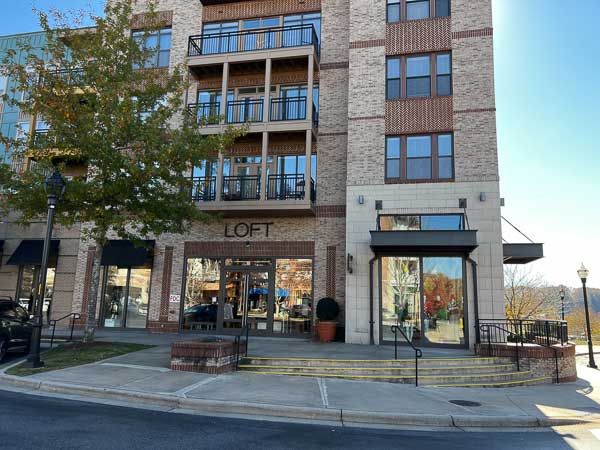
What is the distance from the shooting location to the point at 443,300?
15.7 meters

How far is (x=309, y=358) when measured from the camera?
12.3 m

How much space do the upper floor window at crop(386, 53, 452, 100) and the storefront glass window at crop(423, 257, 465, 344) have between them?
6.49 metres

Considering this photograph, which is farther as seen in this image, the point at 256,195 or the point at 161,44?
the point at 161,44

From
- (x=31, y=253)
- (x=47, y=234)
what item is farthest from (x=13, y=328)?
(x=31, y=253)

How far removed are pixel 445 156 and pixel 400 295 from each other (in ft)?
17.6

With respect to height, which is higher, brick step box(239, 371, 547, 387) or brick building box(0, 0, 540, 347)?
brick building box(0, 0, 540, 347)

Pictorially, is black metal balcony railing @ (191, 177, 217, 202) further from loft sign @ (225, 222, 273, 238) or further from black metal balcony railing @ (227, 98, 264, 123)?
black metal balcony railing @ (227, 98, 264, 123)

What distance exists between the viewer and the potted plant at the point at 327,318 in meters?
16.5

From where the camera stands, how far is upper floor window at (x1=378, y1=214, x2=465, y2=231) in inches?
637

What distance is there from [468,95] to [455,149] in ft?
6.89

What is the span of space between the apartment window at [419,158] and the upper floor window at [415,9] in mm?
4889

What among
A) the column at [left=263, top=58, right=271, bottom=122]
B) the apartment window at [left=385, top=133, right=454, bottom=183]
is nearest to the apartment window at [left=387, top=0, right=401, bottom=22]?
the apartment window at [left=385, top=133, right=454, bottom=183]

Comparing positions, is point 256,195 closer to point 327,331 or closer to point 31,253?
point 327,331

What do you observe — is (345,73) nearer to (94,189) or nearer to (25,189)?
(94,189)
